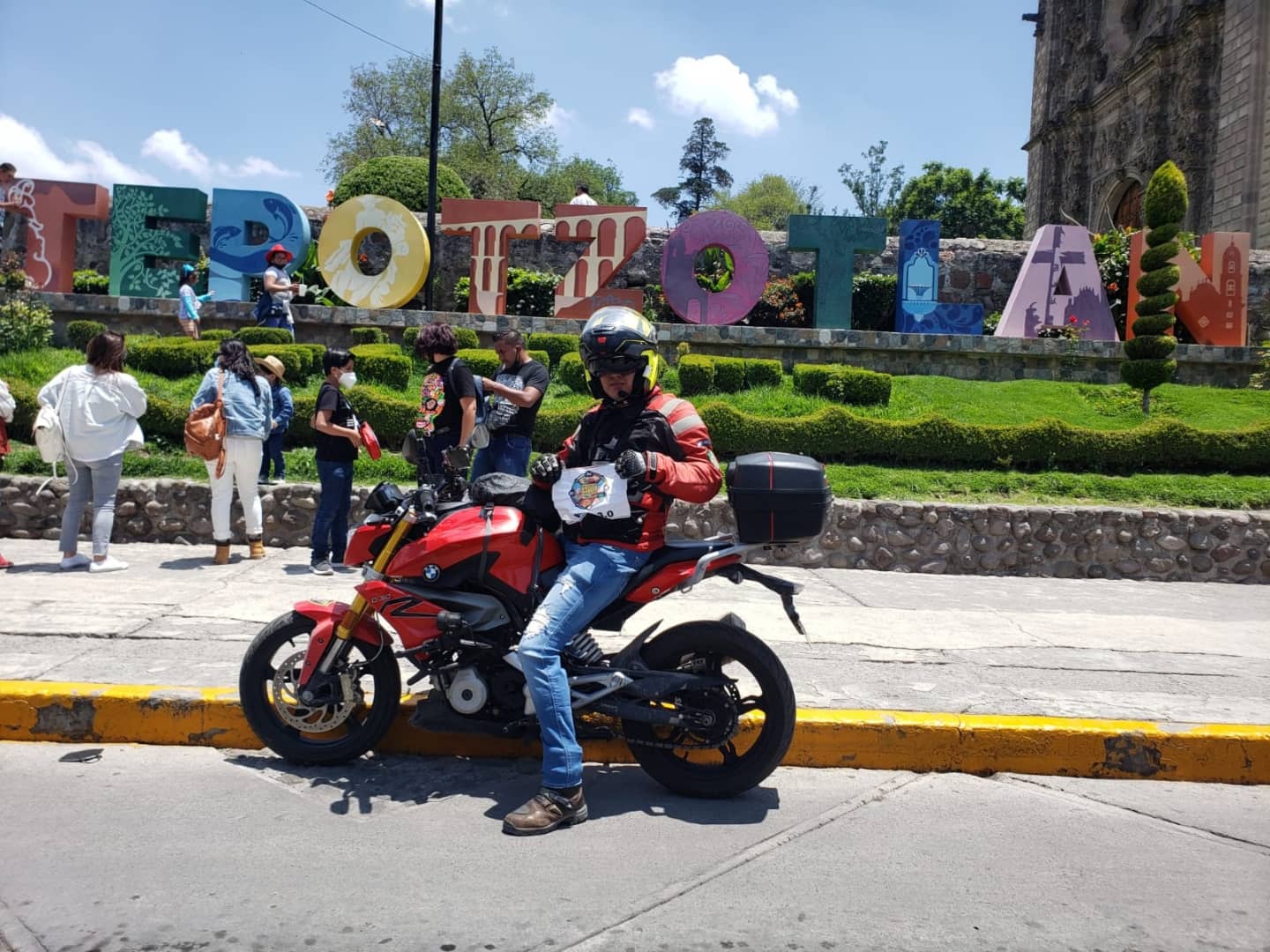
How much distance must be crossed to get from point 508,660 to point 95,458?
16.5 ft

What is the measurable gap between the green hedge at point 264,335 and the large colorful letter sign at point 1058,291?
9.99 meters

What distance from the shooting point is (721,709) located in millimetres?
3648

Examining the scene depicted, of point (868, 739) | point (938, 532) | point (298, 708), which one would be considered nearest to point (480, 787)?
point (298, 708)

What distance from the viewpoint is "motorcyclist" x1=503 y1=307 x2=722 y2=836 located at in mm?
3420

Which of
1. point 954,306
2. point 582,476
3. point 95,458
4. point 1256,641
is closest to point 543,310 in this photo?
point 954,306

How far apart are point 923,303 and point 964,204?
50.5m

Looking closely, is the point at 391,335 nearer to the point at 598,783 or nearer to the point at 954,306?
the point at 954,306

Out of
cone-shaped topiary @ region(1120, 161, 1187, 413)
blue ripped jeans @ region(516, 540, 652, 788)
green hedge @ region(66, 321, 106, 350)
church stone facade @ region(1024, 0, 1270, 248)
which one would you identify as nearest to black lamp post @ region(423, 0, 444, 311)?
green hedge @ region(66, 321, 106, 350)

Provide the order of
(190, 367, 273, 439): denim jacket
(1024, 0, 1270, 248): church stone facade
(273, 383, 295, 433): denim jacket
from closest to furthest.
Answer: (190, 367, 273, 439): denim jacket, (273, 383, 295, 433): denim jacket, (1024, 0, 1270, 248): church stone facade

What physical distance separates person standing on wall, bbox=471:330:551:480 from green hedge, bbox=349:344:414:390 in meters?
4.45

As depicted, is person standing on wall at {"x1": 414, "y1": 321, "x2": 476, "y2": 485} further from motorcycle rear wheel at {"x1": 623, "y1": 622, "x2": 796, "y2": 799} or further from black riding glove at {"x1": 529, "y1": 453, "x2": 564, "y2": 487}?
motorcycle rear wheel at {"x1": 623, "y1": 622, "x2": 796, "y2": 799}

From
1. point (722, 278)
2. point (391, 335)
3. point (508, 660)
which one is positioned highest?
point (722, 278)

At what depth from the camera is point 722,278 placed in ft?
46.9

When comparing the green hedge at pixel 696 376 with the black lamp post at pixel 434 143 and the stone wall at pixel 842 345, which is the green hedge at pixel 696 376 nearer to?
the stone wall at pixel 842 345
